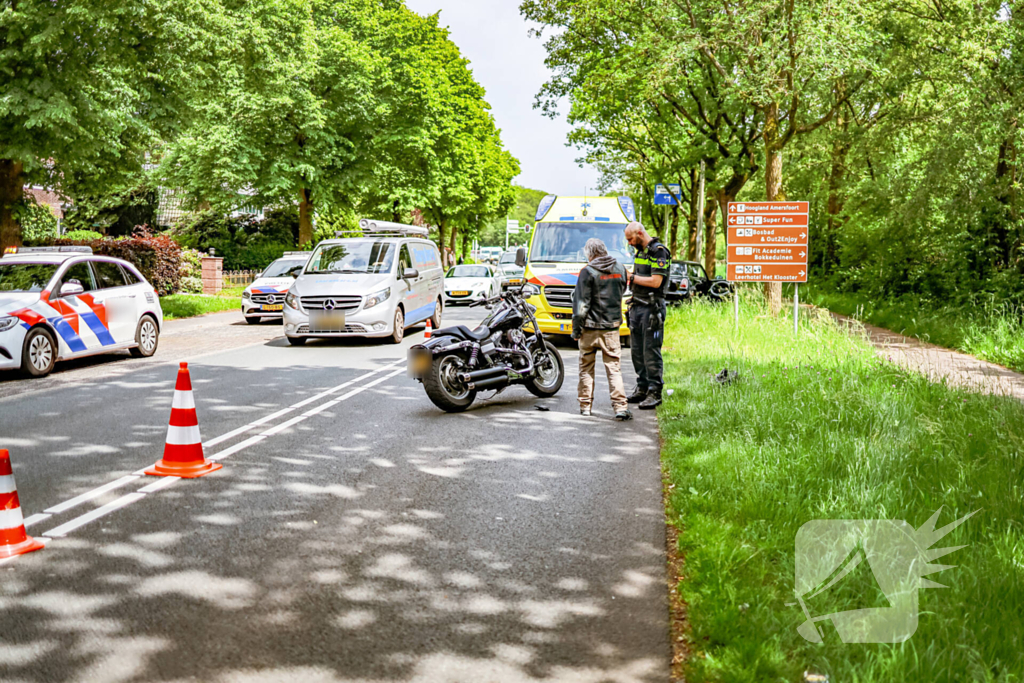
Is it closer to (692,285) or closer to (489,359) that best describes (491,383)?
(489,359)

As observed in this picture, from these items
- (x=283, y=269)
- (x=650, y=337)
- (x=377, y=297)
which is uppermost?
(x=283, y=269)

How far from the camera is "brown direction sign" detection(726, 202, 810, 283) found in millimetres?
15570

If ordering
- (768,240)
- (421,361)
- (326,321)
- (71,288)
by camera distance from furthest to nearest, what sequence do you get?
(768,240) → (326,321) → (71,288) → (421,361)

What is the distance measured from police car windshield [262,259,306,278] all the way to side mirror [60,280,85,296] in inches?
366

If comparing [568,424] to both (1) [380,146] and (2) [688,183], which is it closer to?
(1) [380,146]

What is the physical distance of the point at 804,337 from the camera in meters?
13.2

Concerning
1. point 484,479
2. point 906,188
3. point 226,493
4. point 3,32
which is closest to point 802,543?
point 484,479

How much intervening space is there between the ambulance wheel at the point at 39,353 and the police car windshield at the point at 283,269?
993cm

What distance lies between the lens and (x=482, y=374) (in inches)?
374

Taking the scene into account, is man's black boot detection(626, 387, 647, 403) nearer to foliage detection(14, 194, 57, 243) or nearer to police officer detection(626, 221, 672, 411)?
police officer detection(626, 221, 672, 411)

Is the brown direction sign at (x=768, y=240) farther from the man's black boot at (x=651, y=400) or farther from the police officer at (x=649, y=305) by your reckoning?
the man's black boot at (x=651, y=400)

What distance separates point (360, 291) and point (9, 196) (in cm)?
854

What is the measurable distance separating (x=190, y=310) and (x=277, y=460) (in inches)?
704

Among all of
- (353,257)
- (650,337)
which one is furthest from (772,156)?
(650,337)
